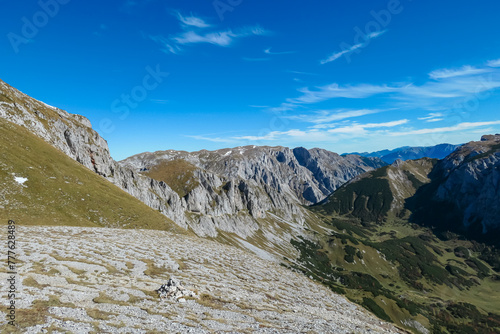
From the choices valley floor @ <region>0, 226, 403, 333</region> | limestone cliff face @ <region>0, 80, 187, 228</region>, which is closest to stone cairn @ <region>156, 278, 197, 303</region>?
valley floor @ <region>0, 226, 403, 333</region>

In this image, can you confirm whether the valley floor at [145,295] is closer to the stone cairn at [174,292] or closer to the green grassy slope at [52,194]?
the stone cairn at [174,292]

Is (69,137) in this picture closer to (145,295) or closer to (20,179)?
(20,179)

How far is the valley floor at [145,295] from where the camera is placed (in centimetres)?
1659

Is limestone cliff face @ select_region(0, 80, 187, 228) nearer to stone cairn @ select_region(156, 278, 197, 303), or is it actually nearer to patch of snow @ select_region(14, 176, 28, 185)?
patch of snow @ select_region(14, 176, 28, 185)

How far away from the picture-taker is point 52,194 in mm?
70188

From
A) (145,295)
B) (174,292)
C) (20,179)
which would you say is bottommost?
(174,292)

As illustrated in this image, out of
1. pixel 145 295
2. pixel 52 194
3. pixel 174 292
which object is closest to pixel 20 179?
pixel 52 194

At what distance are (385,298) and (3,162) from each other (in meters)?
230

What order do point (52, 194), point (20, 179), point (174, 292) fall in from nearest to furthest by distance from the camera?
point (174, 292), point (20, 179), point (52, 194)

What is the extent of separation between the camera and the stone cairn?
22859mm

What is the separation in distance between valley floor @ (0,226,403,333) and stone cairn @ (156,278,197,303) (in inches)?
25.6

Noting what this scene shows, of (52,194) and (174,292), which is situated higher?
(52,194)

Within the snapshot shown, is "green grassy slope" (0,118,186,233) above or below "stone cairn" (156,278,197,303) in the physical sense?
above

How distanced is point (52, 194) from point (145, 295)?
67676 mm
